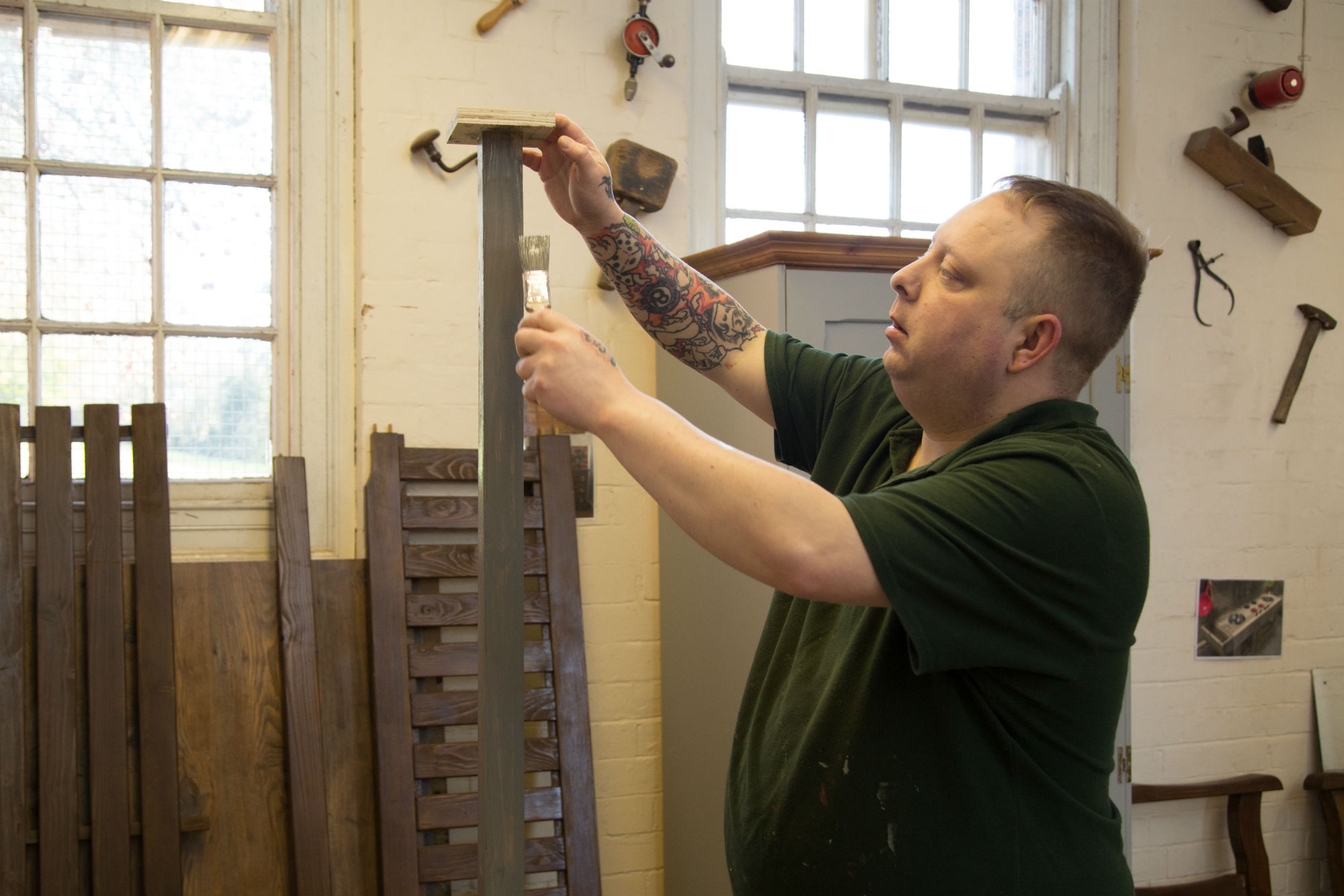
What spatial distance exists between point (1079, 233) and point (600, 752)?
2.05 m

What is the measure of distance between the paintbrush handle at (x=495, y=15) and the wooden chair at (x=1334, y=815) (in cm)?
345

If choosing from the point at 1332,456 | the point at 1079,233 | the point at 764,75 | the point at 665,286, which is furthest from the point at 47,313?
the point at 1332,456

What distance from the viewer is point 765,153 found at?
3141 mm

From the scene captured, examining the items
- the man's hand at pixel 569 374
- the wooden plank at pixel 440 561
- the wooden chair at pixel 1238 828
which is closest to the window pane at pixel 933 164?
the wooden plank at pixel 440 561

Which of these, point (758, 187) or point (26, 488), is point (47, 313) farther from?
point (758, 187)

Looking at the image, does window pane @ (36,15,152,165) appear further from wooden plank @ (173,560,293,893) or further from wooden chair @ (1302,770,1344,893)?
wooden chair @ (1302,770,1344,893)

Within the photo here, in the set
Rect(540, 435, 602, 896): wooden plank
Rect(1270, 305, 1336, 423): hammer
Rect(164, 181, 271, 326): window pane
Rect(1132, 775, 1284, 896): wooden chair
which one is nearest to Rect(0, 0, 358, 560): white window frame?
Rect(164, 181, 271, 326): window pane

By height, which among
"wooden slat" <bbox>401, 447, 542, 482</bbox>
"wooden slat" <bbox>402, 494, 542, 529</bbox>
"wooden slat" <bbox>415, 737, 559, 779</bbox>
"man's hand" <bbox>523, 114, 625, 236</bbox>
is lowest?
"wooden slat" <bbox>415, 737, 559, 779</bbox>

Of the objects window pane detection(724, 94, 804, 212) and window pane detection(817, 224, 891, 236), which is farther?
window pane detection(817, 224, 891, 236)

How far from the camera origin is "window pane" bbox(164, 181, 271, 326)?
2582 millimetres

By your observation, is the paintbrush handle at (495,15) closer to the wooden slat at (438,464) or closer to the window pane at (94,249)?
the window pane at (94,249)

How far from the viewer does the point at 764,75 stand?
310 centimetres

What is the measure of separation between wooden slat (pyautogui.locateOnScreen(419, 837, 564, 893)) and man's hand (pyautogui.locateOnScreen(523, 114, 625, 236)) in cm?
159

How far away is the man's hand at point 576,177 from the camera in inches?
52.6
